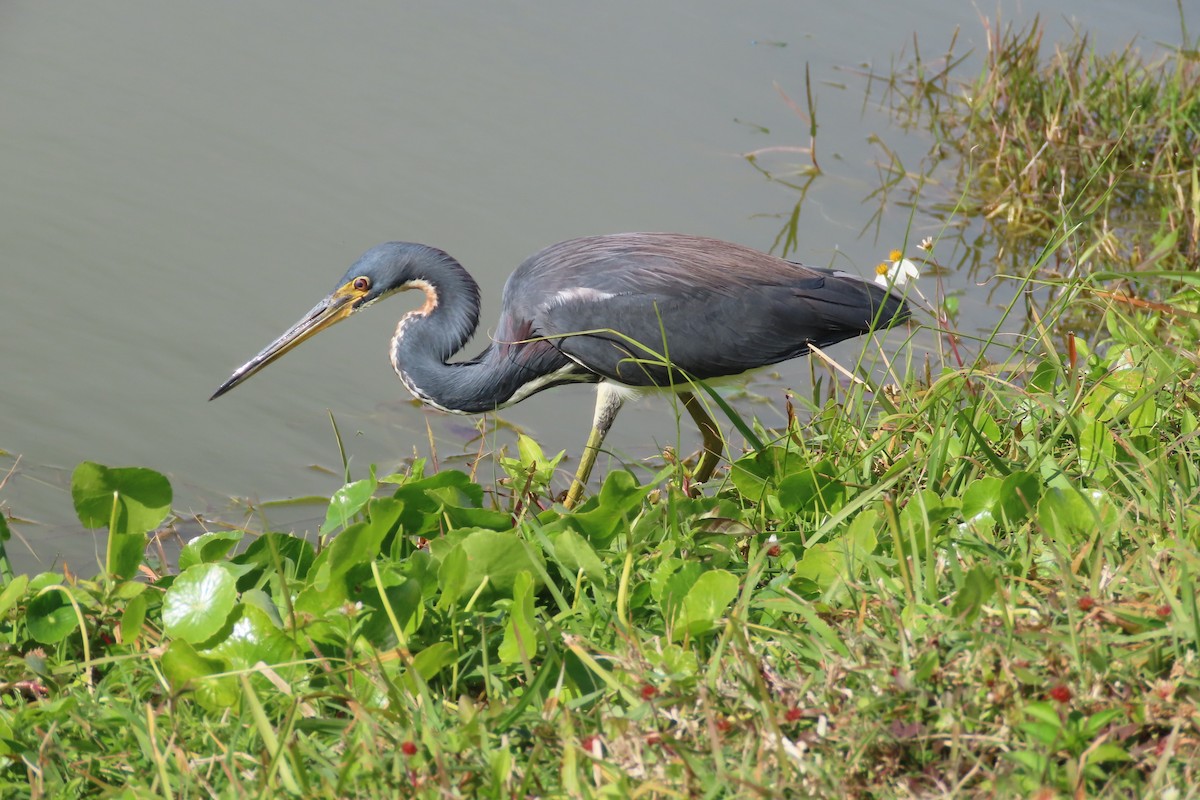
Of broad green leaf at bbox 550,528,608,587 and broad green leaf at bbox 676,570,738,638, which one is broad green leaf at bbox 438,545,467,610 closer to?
broad green leaf at bbox 550,528,608,587

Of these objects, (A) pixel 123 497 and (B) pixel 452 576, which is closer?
(B) pixel 452 576

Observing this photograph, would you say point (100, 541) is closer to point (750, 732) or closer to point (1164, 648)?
point (750, 732)

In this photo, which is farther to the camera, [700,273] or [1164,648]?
[700,273]

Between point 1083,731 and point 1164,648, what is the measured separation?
295 millimetres

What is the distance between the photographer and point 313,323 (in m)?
4.50

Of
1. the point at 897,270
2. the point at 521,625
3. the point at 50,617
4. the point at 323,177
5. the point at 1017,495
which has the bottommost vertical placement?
the point at 50,617

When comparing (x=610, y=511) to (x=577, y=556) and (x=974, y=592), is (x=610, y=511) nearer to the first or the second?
(x=577, y=556)

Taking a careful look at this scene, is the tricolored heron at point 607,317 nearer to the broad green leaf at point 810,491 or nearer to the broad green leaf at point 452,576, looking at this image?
the broad green leaf at point 810,491

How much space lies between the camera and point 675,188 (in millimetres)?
6273

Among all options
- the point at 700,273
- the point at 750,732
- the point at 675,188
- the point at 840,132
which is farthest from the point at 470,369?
the point at 840,132

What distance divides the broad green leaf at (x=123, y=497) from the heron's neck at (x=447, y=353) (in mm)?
1864

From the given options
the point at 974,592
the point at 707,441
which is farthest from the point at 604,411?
the point at 974,592

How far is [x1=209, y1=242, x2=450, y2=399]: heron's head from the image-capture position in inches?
176

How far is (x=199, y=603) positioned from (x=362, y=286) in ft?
7.32
